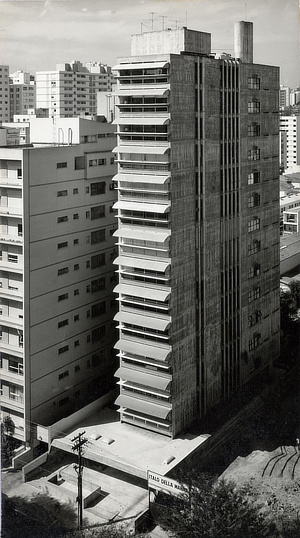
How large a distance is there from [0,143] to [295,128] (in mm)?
8825

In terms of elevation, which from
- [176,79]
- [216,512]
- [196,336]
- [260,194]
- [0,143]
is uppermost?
[176,79]

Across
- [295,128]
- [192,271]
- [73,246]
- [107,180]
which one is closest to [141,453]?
[192,271]

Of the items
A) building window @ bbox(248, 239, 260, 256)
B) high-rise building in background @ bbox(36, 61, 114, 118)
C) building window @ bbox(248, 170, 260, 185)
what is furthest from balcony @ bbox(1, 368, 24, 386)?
high-rise building in background @ bbox(36, 61, 114, 118)

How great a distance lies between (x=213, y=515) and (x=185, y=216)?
15.6 feet

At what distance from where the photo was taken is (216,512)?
375 inches

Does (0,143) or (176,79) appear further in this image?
(0,143)

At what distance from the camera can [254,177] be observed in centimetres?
1325

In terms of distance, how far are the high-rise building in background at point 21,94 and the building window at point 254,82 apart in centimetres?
461

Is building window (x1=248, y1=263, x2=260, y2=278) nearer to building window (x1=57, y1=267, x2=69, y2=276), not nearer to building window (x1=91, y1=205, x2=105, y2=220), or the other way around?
building window (x1=91, y1=205, x2=105, y2=220)

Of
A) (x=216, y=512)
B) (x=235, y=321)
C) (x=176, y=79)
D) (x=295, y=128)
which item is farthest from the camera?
(x=295, y=128)

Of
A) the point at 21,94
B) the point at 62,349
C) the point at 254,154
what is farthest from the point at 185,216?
the point at 21,94

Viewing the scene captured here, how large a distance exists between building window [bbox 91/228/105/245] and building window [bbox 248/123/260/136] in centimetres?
349

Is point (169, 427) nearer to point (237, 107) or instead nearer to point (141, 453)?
point (141, 453)

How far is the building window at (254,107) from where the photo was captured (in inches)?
504
